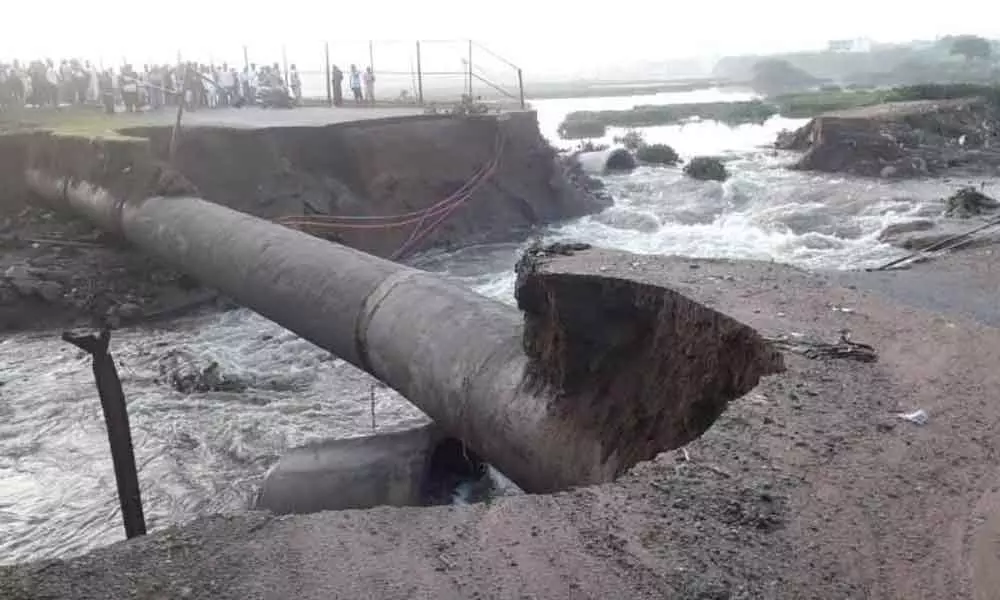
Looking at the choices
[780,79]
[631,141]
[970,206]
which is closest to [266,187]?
[970,206]

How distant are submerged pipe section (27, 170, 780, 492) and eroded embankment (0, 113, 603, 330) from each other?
475 centimetres

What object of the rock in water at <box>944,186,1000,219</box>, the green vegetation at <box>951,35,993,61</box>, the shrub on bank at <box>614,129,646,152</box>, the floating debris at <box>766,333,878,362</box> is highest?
the green vegetation at <box>951,35,993,61</box>

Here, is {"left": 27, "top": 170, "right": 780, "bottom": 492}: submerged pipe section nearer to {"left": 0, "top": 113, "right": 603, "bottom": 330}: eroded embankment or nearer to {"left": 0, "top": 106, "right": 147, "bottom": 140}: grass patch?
{"left": 0, "top": 113, "right": 603, "bottom": 330}: eroded embankment

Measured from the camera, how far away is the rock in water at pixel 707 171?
21953 millimetres

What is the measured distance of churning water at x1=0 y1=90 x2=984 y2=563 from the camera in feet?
22.9

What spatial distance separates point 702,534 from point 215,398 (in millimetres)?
7189

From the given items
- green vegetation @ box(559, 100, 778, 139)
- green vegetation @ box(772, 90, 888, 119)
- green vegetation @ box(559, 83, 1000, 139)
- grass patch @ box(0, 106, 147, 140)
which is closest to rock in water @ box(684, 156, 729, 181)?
green vegetation @ box(559, 83, 1000, 139)

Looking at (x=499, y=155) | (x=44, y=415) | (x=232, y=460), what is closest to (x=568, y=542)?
(x=232, y=460)

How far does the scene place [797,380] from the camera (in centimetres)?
397

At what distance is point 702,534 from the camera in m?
2.79

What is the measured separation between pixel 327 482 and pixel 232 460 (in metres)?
1.88

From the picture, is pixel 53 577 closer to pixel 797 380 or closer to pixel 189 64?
pixel 797 380

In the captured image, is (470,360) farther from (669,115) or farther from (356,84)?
(669,115)

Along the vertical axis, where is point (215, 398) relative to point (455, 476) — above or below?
below
